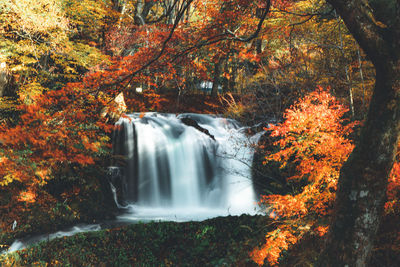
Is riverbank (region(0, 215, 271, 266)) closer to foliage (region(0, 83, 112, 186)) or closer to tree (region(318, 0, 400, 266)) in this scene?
foliage (region(0, 83, 112, 186))

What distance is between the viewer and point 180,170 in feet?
38.3

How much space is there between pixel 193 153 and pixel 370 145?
9667 mm

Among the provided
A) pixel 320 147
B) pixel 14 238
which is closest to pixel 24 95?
pixel 14 238

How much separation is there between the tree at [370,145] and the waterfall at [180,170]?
7.49m

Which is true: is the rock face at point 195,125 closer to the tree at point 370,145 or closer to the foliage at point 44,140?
the foliage at point 44,140

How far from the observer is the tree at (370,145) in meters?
2.42

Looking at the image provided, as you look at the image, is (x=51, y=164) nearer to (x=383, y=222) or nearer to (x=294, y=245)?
(x=294, y=245)

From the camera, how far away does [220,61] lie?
19219mm

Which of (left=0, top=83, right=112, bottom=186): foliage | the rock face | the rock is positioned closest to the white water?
the rock face

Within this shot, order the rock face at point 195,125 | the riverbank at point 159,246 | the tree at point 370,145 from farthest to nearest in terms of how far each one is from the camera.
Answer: the rock face at point 195,125, the riverbank at point 159,246, the tree at point 370,145

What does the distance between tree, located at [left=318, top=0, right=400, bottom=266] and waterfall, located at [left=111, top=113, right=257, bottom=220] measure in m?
7.49

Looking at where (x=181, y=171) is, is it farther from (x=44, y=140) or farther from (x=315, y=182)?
(x=315, y=182)

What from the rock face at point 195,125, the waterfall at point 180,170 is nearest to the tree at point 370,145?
the waterfall at point 180,170

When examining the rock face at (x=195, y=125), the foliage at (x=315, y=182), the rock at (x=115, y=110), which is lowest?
the foliage at (x=315, y=182)
